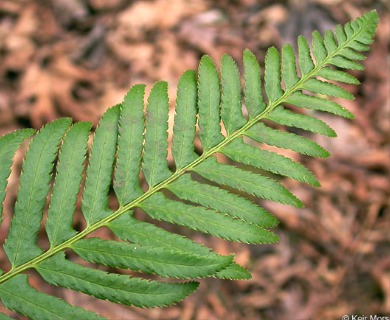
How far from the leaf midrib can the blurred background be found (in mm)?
1631

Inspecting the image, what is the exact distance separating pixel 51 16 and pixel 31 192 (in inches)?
105

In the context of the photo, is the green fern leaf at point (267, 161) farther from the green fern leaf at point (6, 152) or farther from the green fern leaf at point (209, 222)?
the green fern leaf at point (6, 152)

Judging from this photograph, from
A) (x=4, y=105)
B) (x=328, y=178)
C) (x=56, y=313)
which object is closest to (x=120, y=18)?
(x=4, y=105)

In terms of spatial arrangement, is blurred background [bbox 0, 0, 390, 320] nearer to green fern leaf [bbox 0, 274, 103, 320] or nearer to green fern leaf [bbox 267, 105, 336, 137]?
green fern leaf [bbox 0, 274, 103, 320]

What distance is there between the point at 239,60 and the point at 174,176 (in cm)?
239

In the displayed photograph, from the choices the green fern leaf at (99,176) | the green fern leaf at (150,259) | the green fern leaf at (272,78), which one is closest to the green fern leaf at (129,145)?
the green fern leaf at (99,176)

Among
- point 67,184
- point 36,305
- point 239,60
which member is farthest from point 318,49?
point 239,60

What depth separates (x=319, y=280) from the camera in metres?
3.14

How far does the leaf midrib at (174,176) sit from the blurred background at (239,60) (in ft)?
5.35

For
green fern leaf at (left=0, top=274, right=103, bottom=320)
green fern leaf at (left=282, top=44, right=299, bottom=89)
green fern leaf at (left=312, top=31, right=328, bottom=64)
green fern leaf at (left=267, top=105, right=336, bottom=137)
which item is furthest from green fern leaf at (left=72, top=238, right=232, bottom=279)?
green fern leaf at (left=312, top=31, right=328, bottom=64)

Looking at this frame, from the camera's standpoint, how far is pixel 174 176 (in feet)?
4.70

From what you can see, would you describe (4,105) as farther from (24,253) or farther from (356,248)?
(356,248)

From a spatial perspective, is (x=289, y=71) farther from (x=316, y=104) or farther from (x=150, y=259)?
(x=150, y=259)

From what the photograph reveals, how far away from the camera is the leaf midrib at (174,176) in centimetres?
136
